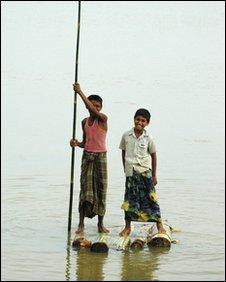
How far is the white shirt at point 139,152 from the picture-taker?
806 centimetres

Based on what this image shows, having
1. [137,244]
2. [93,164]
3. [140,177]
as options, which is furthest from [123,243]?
[93,164]

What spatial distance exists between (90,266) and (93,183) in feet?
4.85

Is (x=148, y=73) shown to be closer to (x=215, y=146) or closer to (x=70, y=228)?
(x=215, y=146)

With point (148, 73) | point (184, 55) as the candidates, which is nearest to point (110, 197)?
point (148, 73)

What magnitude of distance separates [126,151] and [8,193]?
3.04m

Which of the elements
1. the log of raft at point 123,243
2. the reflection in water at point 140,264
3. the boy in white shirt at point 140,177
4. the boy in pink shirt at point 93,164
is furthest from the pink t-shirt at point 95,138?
the reflection in water at point 140,264

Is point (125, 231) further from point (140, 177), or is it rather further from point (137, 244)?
point (140, 177)

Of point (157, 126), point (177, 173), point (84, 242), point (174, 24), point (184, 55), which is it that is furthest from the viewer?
point (174, 24)

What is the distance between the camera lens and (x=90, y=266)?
23.2 ft

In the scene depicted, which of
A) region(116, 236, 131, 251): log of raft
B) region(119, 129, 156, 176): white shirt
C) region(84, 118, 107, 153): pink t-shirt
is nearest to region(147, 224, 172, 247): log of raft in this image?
region(116, 236, 131, 251): log of raft

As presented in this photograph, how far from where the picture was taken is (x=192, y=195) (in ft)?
36.0

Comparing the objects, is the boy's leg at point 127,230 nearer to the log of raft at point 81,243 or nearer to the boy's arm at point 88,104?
the log of raft at point 81,243

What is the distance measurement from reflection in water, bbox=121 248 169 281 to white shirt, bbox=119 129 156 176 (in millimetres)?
916

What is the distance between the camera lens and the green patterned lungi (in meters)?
8.30
